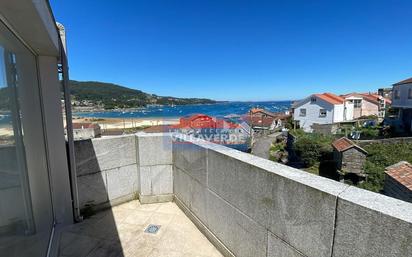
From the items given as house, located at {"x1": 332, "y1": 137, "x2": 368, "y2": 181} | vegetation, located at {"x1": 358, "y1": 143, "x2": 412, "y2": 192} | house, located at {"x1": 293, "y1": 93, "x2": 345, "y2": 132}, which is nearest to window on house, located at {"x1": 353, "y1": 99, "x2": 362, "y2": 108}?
house, located at {"x1": 293, "y1": 93, "x2": 345, "y2": 132}

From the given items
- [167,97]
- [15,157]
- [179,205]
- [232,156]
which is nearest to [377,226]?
[232,156]

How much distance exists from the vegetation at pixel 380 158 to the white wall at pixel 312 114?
14298 millimetres

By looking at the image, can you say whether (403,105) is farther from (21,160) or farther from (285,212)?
(21,160)

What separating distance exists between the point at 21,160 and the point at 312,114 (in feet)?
123

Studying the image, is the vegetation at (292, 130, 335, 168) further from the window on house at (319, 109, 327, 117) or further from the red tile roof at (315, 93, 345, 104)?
the red tile roof at (315, 93, 345, 104)

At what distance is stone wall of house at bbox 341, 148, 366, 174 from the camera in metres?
16.4

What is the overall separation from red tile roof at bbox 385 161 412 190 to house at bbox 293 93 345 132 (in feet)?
83.1

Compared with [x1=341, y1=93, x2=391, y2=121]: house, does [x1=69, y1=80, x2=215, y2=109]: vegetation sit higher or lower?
higher

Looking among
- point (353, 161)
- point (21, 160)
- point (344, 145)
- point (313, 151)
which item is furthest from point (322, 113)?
point (21, 160)

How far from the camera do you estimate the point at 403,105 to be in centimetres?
2547

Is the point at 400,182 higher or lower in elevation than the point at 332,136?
higher

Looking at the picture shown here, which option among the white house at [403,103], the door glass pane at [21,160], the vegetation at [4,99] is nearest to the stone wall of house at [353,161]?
the white house at [403,103]

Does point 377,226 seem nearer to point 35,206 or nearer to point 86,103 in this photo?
point 35,206

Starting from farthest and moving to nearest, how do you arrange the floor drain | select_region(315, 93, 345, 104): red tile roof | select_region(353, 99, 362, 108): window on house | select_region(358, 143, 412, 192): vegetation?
select_region(353, 99, 362, 108): window on house < select_region(315, 93, 345, 104): red tile roof < select_region(358, 143, 412, 192): vegetation < the floor drain
